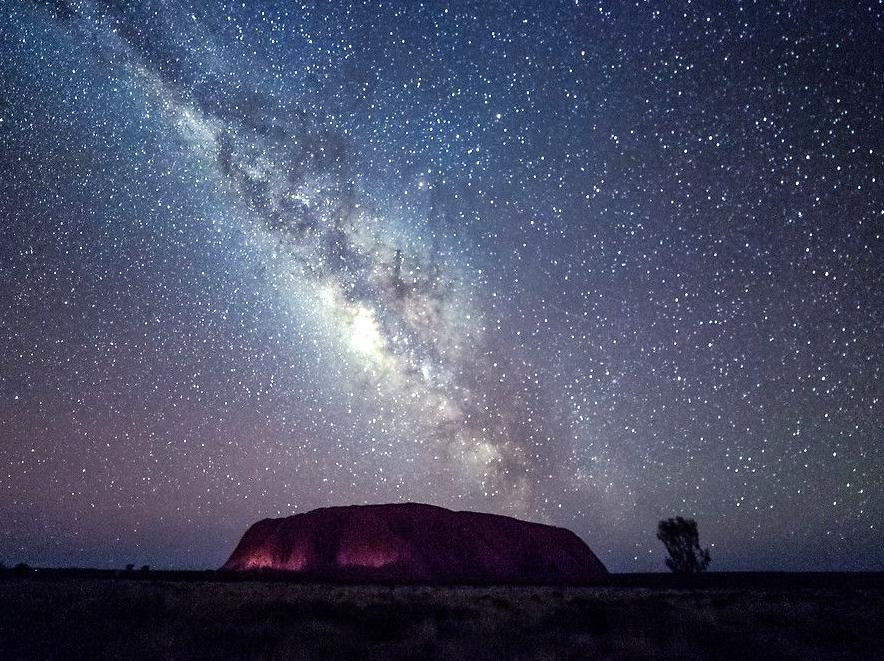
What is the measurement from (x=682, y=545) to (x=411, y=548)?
25.9 m

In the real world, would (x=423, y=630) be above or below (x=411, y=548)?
below

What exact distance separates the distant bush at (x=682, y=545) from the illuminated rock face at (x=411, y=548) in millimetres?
7934

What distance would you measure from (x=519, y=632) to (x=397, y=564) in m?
39.6

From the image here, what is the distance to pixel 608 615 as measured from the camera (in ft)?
50.7

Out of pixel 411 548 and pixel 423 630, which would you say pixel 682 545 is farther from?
pixel 423 630

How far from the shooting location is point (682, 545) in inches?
2243

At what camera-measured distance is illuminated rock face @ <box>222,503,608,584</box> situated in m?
50.2

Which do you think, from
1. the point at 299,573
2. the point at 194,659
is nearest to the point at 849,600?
the point at 194,659

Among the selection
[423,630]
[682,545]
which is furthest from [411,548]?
[423,630]

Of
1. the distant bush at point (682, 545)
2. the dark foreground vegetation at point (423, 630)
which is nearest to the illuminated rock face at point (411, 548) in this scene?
the distant bush at point (682, 545)

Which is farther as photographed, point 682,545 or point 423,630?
point 682,545

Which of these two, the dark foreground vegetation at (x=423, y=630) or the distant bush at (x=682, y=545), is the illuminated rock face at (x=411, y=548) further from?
the dark foreground vegetation at (x=423, y=630)

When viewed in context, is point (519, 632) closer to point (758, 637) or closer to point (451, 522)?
point (758, 637)

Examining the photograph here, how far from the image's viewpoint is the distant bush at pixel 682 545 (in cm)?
5591
